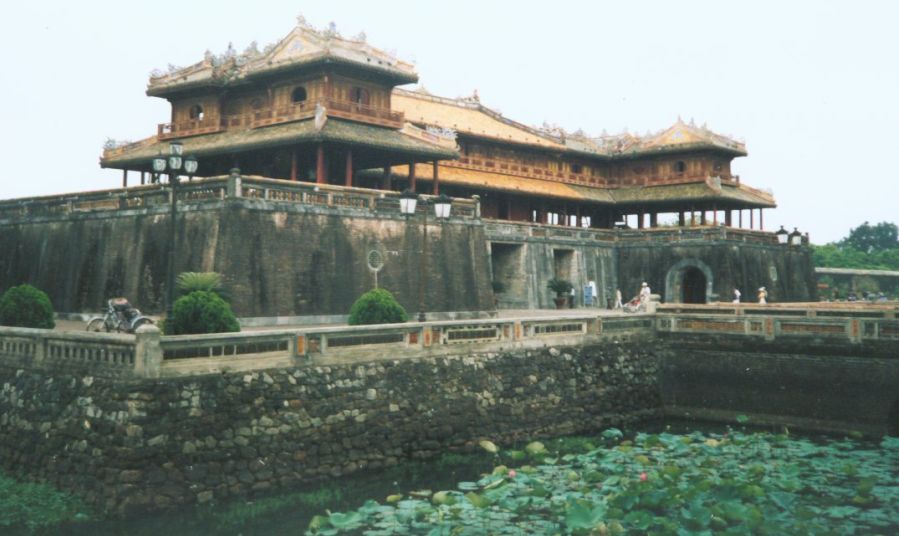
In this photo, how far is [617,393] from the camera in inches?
881

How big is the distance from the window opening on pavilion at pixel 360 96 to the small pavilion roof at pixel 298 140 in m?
1.10

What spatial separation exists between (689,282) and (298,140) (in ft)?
70.8

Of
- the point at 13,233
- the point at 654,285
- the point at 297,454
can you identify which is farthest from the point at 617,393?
the point at 13,233

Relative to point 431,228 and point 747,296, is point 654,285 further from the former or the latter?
point 431,228

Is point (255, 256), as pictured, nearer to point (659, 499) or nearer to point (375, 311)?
point (375, 311)

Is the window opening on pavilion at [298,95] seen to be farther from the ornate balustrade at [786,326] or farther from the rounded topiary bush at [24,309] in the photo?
the ornate balustrade at [786,326]

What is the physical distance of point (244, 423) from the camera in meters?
14.4

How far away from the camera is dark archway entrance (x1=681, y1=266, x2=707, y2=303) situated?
131 ft

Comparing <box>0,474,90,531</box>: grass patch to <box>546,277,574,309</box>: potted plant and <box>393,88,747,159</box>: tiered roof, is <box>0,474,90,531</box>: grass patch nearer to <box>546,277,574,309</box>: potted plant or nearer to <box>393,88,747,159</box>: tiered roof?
<box>546,277,574,309</box>: potted plant

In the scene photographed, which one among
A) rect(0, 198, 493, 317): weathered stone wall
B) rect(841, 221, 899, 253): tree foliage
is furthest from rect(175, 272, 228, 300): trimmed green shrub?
rect(841, 221, 899, 253): tree foliage

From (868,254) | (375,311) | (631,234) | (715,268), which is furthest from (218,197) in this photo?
(868,254)

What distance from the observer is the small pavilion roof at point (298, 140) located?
26.7 metres

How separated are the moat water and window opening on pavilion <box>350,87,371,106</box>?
15329 mm

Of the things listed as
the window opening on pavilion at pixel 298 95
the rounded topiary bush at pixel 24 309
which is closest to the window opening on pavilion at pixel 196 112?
the window opening on pavilion at pixel 298 95
